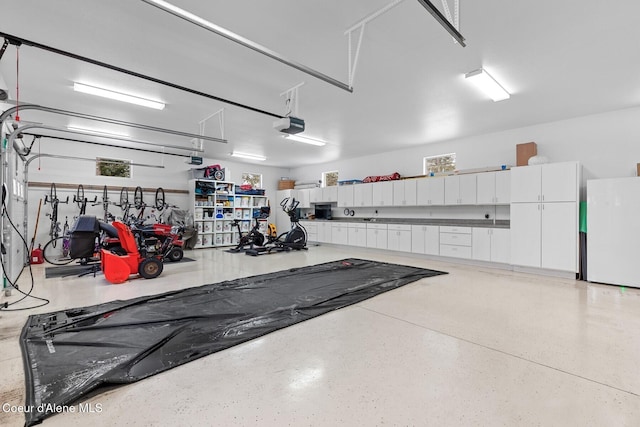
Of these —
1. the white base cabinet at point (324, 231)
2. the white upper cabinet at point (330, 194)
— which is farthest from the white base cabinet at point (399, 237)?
the white upper cabinet at point (330, 194)

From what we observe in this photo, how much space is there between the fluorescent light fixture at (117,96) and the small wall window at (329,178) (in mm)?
6580

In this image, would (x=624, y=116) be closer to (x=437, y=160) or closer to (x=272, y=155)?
(x=437, y=160)

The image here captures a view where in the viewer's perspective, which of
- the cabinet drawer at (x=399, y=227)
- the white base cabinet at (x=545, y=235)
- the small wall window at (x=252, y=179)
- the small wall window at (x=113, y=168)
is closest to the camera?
the white base cabinet at (x=545, y=235)

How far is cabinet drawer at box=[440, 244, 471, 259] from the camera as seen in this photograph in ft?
20.6

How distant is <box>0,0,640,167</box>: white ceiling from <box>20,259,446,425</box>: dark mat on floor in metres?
3.00

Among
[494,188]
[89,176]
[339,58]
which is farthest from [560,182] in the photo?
[89,176]

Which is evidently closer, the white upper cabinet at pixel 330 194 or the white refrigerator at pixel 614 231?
the white refrigerator at pixel 614 231

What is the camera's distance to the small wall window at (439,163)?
7.40 m

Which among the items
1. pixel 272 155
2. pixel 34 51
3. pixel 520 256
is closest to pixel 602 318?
pixel 520 256

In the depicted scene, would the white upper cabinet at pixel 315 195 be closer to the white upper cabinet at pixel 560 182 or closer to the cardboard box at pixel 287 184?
the cardboard box at pixel 287 184

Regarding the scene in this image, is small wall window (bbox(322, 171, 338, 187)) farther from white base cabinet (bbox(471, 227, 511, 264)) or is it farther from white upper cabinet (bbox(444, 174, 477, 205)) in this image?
white base cabinet (bbox(471, 227, 511, 264))

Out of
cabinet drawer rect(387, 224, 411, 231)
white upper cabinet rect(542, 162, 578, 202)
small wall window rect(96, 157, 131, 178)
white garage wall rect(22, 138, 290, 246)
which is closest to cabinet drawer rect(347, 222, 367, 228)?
cabinet drawer rect(387, 224, 411, 231)

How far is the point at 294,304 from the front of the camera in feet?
10.9

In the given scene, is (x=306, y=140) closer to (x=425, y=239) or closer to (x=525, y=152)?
(x=425, y=239)
